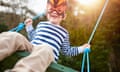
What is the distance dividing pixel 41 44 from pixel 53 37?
0.23 metres

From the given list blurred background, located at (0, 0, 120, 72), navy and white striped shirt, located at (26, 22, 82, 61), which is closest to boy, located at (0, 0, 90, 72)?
navy and white striped shirt, located at (26, 22, 82, 61)

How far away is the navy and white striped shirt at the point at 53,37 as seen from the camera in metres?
2.43

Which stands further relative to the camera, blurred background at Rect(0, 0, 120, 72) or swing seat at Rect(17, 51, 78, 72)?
blurred background at Rect(0, 0, 120, 72)

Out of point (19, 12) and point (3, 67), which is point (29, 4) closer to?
point (19, 12)

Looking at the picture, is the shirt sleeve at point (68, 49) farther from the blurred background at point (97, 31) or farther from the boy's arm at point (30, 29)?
the blurred background at point (97, 31)

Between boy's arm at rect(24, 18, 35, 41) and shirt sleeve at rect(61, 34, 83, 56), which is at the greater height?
boy's arm at rect(24, 18, 35, 41)

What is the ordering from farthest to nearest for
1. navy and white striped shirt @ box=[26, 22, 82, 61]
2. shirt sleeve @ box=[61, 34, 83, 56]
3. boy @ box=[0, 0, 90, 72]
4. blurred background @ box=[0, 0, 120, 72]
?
blurred background @ box=[0, 0, 120, 72] → shirt sleeve @ box=[61, 34, 83, 56] → navy and white striped shirt @ box=[26, 22, 82, 61] → boy @ box=[0, 0, 90, 72]

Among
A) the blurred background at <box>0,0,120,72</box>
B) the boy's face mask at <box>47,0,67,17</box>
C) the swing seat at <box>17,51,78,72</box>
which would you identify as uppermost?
the boy's face mask at <box>47,0,67,17</box>

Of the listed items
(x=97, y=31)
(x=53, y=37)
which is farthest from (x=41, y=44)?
(x=97, y=31)

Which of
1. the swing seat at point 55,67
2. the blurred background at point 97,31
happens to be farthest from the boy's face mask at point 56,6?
the blurred background at point 97,31

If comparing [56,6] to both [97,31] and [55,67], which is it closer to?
[55,67]

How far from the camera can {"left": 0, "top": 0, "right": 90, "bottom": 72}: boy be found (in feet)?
6.21

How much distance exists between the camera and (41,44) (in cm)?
223

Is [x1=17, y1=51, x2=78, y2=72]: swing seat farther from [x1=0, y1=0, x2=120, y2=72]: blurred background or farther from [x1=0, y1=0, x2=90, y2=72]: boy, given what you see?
[x1=0, y1=0, x2=120, y2=72]: blurred background
